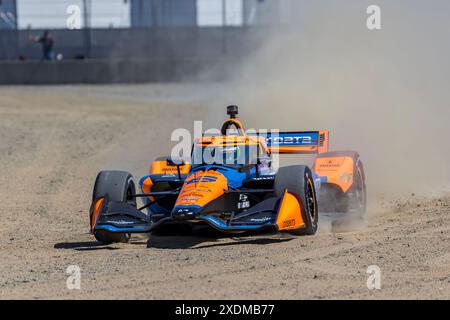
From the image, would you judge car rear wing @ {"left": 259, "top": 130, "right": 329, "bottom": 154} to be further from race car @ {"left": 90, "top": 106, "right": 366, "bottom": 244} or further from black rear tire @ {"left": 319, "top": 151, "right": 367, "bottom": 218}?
black rear tire @ {"left": 319, "top": 151, "right": 367, "bottom": 218}

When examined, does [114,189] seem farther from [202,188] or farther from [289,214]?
[289,214]

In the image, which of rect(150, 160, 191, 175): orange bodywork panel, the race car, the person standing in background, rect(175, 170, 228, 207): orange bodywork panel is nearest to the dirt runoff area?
the race car

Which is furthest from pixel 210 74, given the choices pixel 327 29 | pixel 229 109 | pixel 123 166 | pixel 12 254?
pixel 12 254

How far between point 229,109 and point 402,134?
5910 mm

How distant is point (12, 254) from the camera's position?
1046 cm

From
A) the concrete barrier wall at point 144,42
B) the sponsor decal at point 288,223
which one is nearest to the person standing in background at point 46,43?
the concrete barrier wall at point 144,42

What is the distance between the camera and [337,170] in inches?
501

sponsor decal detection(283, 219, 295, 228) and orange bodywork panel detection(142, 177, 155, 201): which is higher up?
orange bodywork panel detection(142, 177, 155, 201)

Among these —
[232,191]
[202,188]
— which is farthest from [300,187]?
[202,188]

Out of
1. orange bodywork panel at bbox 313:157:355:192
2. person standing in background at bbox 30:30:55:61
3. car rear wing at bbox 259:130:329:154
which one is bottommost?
orange bodywork panel at bbox 313:157:355:192

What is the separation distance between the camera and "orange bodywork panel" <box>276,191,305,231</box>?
34.5 feet

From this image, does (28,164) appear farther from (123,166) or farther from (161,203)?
(161,203)

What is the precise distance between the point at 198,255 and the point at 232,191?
1391 millimetres

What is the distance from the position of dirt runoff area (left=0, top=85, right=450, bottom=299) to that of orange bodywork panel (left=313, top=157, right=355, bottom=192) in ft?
2.03
